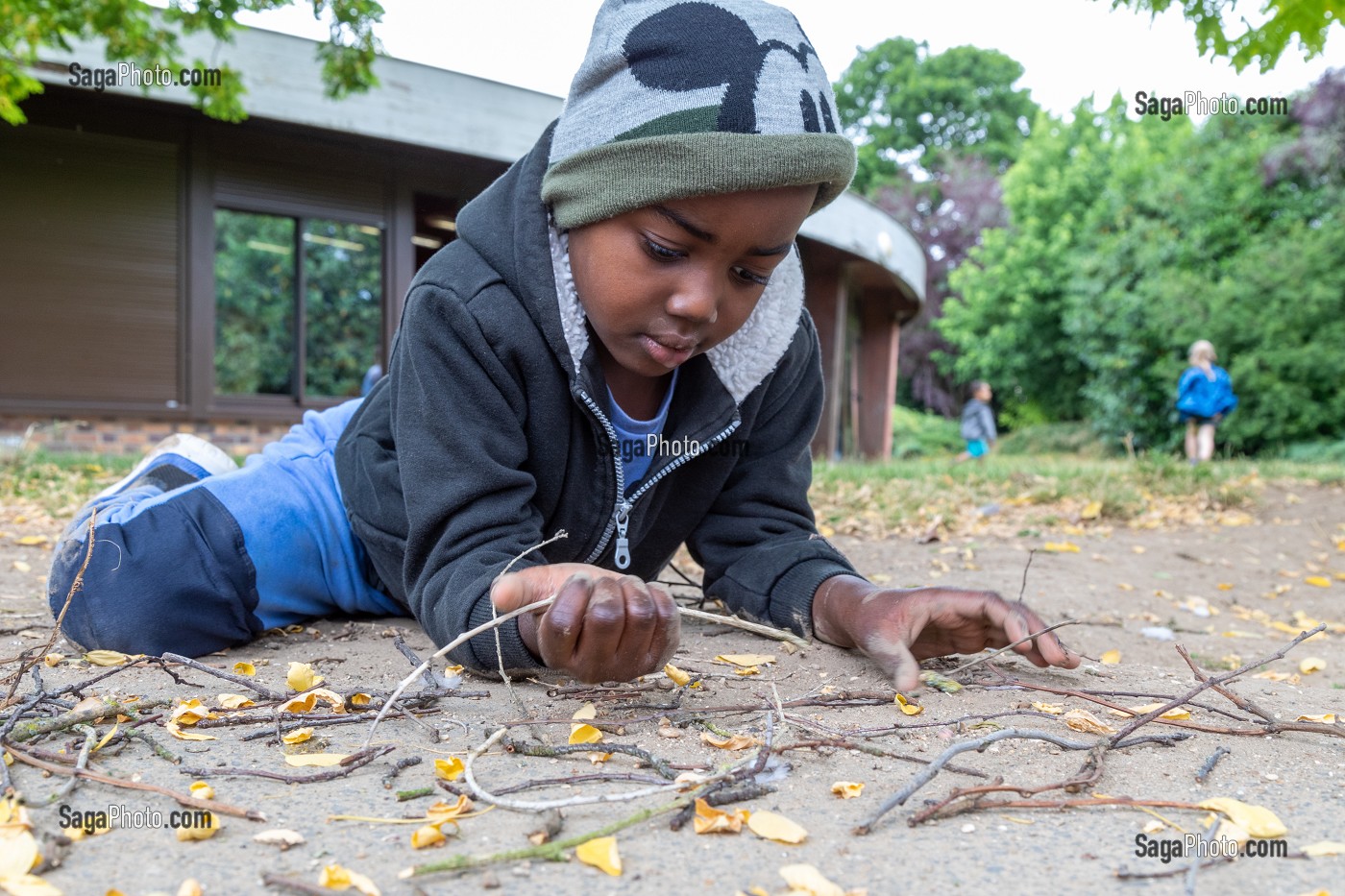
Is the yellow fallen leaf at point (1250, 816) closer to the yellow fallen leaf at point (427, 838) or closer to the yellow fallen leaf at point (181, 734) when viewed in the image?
the yellow fallen leaf at point (427, 838)

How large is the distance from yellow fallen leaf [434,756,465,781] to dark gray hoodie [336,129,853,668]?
318 mm

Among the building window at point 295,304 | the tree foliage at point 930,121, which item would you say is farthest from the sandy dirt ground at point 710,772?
the tree foliage at point 930,121

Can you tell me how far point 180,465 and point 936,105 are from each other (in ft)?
132

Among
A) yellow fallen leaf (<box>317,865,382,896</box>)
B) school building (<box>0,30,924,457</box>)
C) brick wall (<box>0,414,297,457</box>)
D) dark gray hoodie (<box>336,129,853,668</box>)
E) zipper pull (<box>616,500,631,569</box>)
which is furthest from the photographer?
school building (<box>0,30,924,457</box>)

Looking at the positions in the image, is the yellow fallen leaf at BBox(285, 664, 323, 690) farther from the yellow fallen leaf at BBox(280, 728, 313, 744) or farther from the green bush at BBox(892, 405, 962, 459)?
the green bush at BBox(892, 405, 962, 459)

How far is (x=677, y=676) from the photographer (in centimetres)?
181

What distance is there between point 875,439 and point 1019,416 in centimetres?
1217

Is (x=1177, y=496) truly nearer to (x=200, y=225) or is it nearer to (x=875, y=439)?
(x=200, y=225)

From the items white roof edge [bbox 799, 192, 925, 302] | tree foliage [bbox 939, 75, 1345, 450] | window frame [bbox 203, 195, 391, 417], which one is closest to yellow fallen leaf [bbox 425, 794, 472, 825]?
window frame [bbox 203, 195, 391, 417]

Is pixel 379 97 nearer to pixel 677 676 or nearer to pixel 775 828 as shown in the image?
pixel 677 676

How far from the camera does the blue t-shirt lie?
2029mm

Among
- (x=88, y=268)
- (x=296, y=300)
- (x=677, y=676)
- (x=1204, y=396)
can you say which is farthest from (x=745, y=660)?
(x=1204, y=396)

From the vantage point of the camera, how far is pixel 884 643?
66.4 inches

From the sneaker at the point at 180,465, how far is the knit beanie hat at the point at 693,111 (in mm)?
1506
